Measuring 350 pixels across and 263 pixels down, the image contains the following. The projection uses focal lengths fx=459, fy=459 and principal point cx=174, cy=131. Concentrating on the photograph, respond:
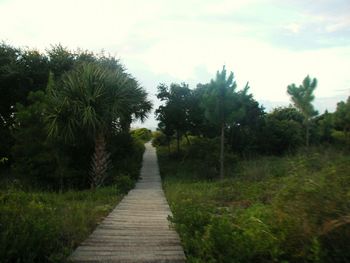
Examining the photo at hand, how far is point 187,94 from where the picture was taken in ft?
93.4

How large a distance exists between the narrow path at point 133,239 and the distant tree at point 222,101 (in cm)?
926

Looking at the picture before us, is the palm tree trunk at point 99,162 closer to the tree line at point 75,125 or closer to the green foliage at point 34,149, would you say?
the tree line at point 75,125

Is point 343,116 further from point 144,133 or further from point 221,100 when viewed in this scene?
point 144,133

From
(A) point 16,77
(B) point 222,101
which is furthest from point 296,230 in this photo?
(A) point 16,77

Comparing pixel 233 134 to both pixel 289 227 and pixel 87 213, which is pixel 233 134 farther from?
pixel 289 227

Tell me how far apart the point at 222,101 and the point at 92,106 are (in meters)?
6.16

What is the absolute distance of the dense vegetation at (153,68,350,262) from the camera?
4.75 metres

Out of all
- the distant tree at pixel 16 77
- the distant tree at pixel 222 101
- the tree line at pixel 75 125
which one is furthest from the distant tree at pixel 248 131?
the distant tree at pixel 16 77

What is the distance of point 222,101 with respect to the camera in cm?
2075

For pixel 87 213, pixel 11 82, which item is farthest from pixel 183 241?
pixel 11 82

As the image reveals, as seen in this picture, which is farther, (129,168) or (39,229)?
(129,168)

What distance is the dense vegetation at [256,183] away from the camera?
475 centimetres

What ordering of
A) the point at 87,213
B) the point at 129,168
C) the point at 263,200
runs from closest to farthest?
the point at 87,213
the point at 263,200
the point at 129,168

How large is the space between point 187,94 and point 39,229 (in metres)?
23.4
